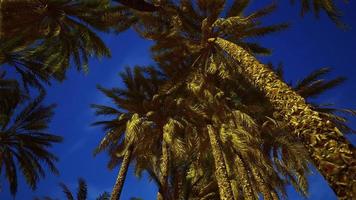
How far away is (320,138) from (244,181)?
9283 mm

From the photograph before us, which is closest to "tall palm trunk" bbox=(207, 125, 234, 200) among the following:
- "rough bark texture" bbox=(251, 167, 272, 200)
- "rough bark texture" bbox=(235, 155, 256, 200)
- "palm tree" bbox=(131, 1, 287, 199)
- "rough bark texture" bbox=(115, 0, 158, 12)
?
"palm tree" bbox=(131, 1, 287, 199)

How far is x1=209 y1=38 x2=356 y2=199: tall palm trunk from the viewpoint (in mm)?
4742

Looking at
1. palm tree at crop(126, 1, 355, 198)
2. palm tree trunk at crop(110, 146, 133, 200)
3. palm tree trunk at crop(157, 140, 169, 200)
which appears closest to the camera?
palm tree at crop(126, 1, 355, 198)

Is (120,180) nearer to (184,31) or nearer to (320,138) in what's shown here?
(184,31)

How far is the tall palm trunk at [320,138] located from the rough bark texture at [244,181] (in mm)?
7145

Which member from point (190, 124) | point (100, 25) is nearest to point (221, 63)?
point (190, 124)

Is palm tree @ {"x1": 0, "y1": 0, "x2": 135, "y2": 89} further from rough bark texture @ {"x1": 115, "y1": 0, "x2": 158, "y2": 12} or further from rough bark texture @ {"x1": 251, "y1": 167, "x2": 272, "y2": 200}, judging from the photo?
rough bark texture @ {"x1": 251, "y1": 167, "x2": 272, "y2": 200}

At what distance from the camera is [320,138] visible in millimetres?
5453

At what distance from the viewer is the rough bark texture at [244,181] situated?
13.8 metres

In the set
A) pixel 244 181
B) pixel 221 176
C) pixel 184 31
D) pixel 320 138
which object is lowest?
pixel 320 138

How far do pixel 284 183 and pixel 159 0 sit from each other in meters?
12.8

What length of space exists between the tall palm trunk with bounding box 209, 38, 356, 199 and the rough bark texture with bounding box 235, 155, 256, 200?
715 centimetres

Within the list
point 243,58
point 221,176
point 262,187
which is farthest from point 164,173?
point 243,58

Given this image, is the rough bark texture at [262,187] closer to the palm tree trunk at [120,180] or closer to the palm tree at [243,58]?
the palm tree at [243,58]
